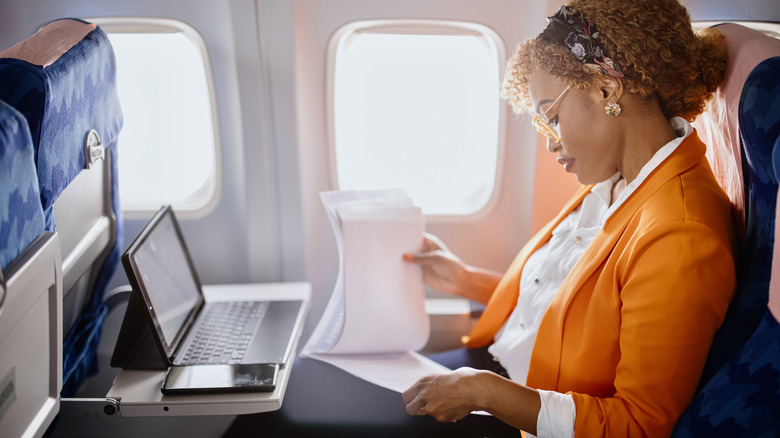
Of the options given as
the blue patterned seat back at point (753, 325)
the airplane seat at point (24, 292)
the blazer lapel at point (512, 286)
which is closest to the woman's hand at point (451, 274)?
the blazer lapel at point (512, 286)

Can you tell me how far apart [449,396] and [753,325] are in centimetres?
59

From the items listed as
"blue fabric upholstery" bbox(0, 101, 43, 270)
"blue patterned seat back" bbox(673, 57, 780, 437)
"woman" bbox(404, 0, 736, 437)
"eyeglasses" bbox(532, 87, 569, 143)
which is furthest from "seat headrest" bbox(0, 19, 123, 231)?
"blue patterned seat back" bbox(673, 57, 780, 437)

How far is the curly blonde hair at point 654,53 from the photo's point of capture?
1329 mm

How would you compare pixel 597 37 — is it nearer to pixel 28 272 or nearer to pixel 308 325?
pixel 28 272

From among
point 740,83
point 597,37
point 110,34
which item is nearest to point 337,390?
point 597,37

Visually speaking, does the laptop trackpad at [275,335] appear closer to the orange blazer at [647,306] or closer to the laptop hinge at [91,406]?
the laptop hinge at [91,406]

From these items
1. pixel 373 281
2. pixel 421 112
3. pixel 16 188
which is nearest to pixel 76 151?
pixel 16 188

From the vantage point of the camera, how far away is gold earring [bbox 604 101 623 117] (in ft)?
4.54

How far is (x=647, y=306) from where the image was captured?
123 cm

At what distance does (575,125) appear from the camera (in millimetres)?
1438

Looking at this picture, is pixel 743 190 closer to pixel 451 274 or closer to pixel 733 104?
pixel 733 104

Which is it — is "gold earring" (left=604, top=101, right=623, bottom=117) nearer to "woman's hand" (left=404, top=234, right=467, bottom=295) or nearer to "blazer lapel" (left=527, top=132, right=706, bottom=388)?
"blazer lapel" (left=527, top=132, right=706, bottom=388)

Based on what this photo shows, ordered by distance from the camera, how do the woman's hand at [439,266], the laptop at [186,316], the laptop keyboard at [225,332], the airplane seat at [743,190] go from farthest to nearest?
the woman's hand at [439,266] → the laptop keyboard at [225,332] → the laptop at [186,316] → the airplane seat at [743,190]

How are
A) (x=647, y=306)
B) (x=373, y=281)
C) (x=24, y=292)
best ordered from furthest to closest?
(x=373, y=281) → (x=647, y=306) → (x=24, y=292)
